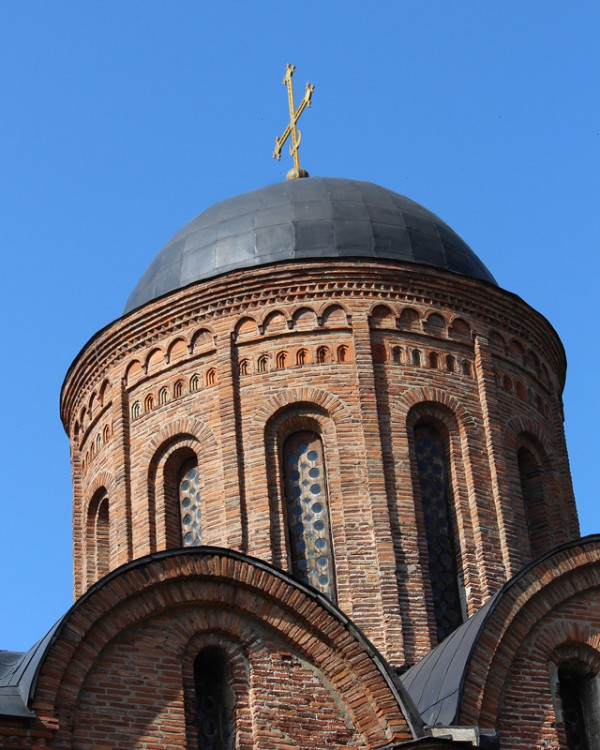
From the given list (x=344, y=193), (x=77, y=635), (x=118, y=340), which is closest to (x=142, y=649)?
(x=77, y=635)

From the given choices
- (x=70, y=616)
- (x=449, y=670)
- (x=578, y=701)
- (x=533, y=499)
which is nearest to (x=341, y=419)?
(x=533, y=499)

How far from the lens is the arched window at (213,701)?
13.4 metres

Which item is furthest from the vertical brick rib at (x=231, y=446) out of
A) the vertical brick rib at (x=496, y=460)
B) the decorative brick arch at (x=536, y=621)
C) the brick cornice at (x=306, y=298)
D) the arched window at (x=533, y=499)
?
the decorative brick arch at (x=536, y=621)

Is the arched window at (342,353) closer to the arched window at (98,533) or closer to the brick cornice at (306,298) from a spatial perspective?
the brick cornice at (306,298)

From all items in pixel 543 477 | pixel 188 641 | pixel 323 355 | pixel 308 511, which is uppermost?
pixel 323 355

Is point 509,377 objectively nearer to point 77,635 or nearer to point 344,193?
point 344,193

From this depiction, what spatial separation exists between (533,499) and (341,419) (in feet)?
8.22

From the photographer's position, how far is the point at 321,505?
674 inches

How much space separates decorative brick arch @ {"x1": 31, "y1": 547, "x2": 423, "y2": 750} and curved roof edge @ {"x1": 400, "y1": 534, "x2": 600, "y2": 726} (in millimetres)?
344

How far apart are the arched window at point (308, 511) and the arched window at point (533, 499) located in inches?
93.9

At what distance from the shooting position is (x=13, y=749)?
12242mm

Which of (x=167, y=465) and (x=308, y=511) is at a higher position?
(x=167, y=465)

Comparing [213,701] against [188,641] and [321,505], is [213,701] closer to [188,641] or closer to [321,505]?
[188,641]

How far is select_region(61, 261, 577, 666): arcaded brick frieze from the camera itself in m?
16.8
